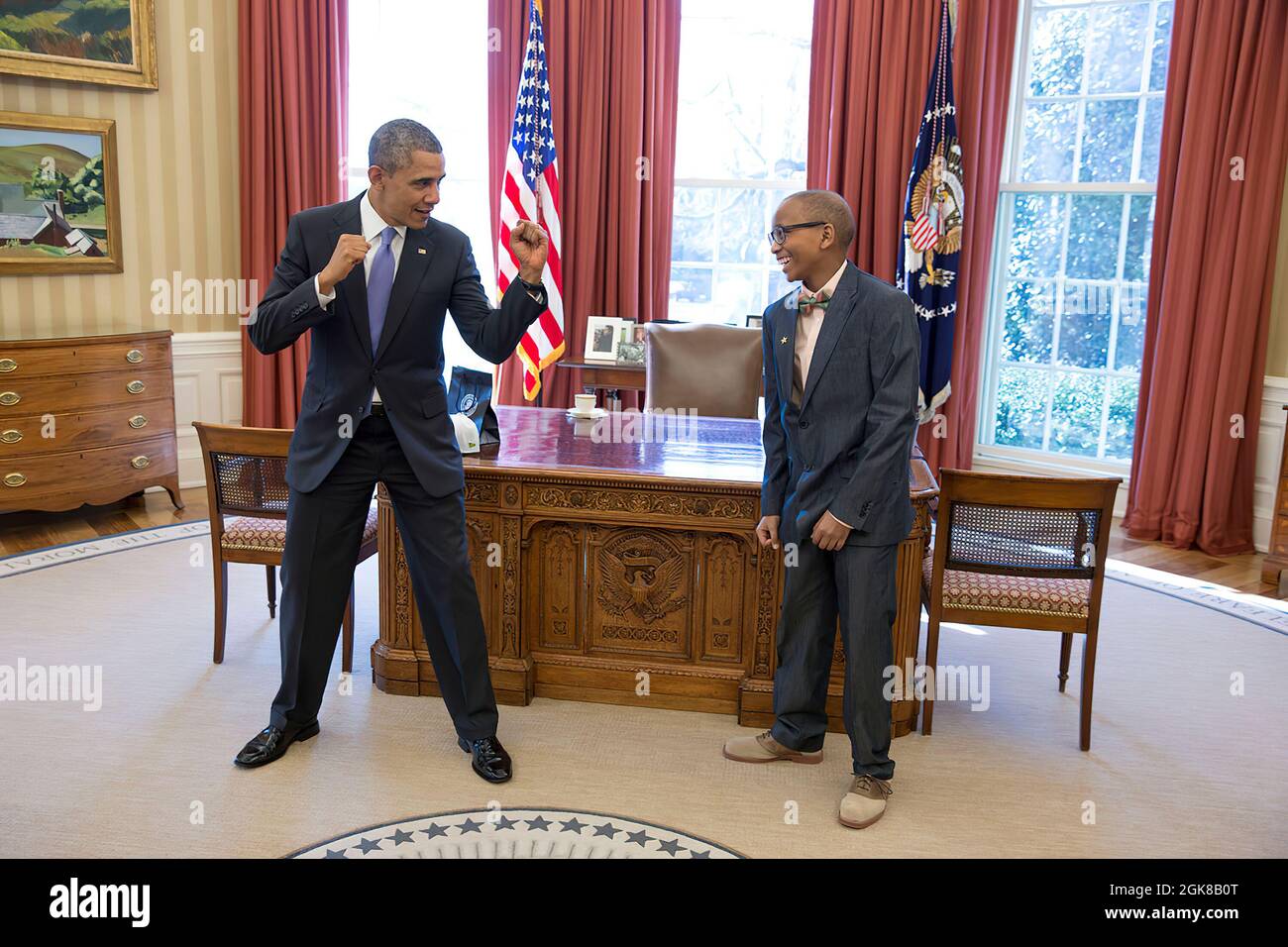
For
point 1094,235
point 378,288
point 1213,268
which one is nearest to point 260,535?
point 378,288

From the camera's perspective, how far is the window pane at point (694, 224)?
7.41m

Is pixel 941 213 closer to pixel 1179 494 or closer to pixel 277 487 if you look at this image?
pixel 1179 494

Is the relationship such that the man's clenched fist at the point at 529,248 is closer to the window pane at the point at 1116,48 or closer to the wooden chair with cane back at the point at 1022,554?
the wooden chair with cane back at the point at 1022,554

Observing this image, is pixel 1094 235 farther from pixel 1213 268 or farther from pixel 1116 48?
pixel 1116 48

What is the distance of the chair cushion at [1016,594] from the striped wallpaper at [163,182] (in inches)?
200

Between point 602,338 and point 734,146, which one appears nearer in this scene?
point 602,338

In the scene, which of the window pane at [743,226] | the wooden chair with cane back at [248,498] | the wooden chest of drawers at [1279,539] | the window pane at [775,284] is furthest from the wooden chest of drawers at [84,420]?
the wooden chest of drawers at [1279,539]

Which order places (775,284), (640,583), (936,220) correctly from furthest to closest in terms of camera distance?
(775,284)
(936,220)
(640,583)

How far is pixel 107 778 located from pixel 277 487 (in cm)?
117

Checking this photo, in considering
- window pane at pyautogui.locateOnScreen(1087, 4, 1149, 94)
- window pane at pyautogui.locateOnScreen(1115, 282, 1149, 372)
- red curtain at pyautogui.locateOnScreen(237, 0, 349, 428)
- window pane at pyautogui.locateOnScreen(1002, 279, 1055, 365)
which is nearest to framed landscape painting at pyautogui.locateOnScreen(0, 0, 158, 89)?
red curtain at pyautogui.locateOnScreen(237, 0, 349, 428)

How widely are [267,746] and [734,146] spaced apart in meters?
5.16

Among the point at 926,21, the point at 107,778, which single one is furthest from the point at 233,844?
the point at 926,21

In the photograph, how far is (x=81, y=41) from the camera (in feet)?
20.4

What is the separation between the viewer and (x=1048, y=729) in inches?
155
